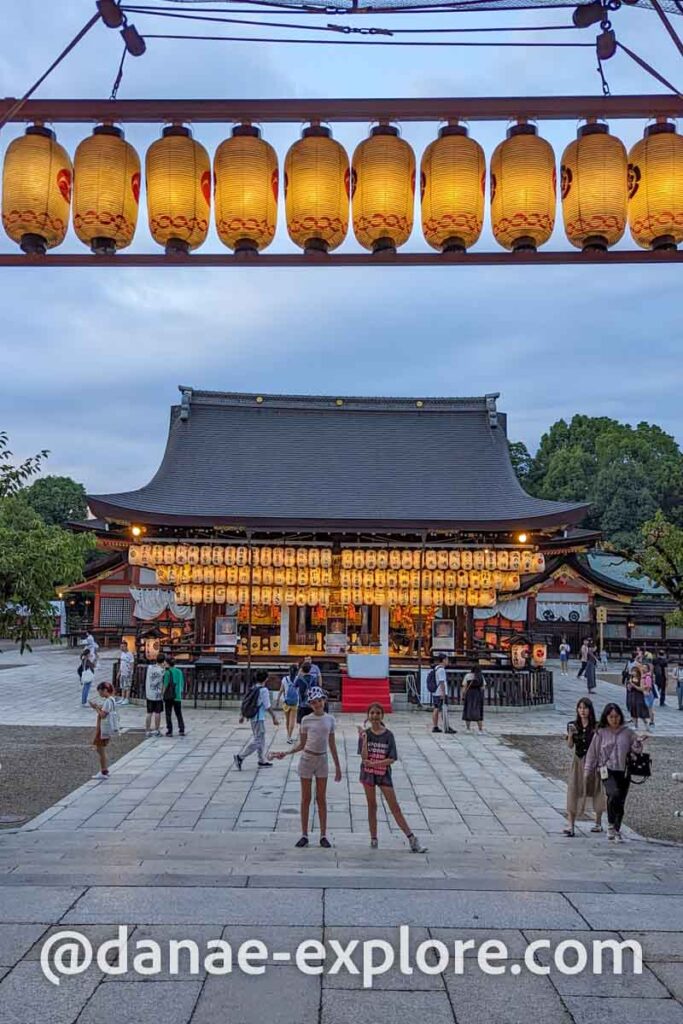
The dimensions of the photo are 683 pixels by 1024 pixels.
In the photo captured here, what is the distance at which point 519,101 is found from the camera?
281 inches

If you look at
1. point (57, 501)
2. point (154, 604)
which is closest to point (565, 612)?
point (154, 604)

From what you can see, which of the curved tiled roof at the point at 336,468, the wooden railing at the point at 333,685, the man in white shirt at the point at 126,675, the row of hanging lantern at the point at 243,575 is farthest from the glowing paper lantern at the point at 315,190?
the man in white shirt at the point at 126,675

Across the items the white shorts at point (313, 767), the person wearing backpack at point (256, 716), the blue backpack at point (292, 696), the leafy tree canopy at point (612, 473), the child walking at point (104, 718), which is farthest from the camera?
the leafy tree canopy at point (612, 473)

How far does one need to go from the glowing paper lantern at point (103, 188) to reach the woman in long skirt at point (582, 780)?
7535 mm

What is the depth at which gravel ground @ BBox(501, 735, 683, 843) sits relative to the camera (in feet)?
33.1

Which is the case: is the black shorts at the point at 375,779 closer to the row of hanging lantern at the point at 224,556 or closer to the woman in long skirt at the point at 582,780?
the woman in long skirt at the point at 582,780

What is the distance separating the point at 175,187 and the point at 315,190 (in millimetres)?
1341

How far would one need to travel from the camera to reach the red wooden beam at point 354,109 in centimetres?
709

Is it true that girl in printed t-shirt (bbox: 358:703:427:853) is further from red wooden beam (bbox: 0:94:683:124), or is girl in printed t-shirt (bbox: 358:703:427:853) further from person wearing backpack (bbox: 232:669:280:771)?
red wooden beam (bbox: 0:94:683:124)

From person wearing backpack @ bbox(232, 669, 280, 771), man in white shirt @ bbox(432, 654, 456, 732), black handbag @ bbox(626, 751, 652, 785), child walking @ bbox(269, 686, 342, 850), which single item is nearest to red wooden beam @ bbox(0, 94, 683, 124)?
child walking @ bbox(269, 686, 342, 850)

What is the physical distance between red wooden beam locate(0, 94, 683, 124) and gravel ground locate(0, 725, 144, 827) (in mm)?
8149

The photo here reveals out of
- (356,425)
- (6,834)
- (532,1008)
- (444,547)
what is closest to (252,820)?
(6,834)

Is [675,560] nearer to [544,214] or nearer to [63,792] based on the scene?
[544,214]

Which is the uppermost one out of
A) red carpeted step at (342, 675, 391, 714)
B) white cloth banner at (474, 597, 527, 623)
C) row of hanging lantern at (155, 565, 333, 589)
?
row of hanging lantern at (155, 565, 333, 589)
